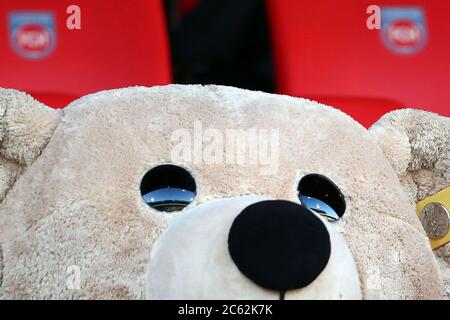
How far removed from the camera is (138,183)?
0.57m

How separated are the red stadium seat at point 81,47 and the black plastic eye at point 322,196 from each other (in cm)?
56

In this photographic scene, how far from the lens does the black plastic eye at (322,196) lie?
589 millimetres

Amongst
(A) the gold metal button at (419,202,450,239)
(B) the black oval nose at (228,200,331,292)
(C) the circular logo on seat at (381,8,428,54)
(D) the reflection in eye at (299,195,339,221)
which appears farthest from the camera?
(C) the circular logo on seat at (381,8,428,54)

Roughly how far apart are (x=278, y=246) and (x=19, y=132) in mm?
229

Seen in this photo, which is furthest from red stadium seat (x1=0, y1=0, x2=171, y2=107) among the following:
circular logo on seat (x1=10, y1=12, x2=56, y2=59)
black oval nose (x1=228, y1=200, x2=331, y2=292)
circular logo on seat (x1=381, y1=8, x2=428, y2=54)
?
black oval nose (x1=228, y1=200, x2=331, y2=292)

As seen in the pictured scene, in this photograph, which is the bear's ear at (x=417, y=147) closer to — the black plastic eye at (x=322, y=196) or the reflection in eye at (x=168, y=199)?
the black plastic eye at (x=322, y=196)

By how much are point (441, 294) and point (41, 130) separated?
1.12 ft

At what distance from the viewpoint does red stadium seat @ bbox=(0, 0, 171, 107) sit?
1.13 metres

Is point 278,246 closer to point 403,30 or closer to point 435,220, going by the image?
point 435,220

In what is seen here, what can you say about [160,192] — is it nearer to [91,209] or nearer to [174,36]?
[91,209]

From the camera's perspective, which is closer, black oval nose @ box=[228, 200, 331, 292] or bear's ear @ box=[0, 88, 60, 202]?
black oval nose @ box=[228, 200, 331, 292]

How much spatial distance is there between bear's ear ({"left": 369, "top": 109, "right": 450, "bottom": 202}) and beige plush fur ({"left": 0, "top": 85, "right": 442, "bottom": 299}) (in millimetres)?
30

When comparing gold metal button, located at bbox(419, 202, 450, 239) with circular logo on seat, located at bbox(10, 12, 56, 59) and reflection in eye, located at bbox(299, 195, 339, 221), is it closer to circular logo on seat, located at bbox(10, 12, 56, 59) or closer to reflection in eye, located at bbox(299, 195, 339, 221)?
reflection in eye, located at bbox(299, 195, 339, 221)

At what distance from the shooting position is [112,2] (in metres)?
1.19
